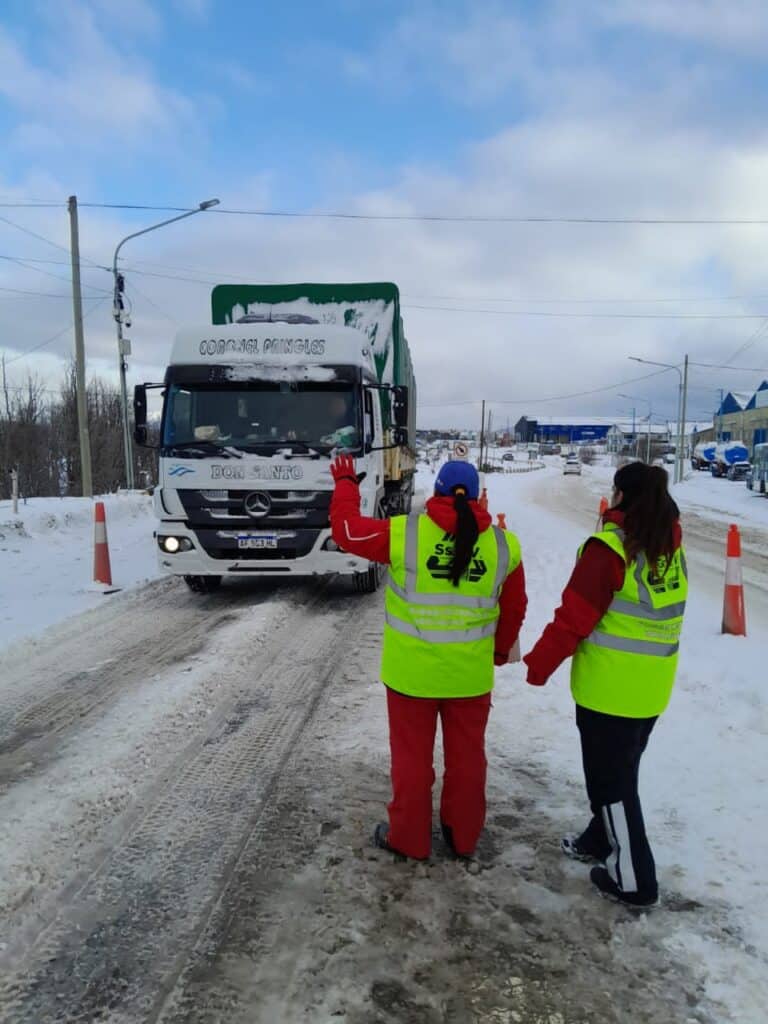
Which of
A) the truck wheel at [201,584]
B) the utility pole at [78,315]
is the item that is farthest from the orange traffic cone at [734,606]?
the utility pole at [78,315]

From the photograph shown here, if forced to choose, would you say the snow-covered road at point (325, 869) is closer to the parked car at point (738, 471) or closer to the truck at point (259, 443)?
the truck at point (259, 443)

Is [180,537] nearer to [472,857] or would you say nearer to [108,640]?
[108,640]

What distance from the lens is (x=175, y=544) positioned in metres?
7.48

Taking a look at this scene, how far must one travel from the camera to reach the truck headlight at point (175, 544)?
24.5 feet

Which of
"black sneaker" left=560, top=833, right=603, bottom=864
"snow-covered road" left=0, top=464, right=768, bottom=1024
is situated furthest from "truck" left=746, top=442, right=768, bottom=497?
"black sneaker" left=560, top=833, right=603, bottom=864

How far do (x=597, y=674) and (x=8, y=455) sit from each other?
4726 cm

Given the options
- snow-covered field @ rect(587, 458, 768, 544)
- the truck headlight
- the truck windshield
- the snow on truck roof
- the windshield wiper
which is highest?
the snow on truck roof

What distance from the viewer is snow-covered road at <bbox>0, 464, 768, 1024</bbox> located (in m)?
2.19

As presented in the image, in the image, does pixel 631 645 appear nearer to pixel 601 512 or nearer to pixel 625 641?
pixel 625 641

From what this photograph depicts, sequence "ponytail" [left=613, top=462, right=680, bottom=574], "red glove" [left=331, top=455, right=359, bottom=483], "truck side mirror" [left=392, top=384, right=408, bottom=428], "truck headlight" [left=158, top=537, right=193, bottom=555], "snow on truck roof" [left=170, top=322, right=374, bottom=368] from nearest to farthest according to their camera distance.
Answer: "ponytail" [left=613, top=462, right=680, bottom=574], "red glove" [left=331, top=455, right=359, bottom=483], "truck headlight" [left=158, top=537, right=193, bottom=555], "snow on truck roof" [left=170, top=322, right=374, bottom=368], "truck side mirror" [left=392, top=384, right=408, bottom=428]

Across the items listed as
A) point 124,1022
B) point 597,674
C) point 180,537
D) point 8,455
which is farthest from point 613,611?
point 8,455

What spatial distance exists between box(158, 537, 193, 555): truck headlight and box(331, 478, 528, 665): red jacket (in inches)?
188

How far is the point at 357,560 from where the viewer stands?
25.1 feet

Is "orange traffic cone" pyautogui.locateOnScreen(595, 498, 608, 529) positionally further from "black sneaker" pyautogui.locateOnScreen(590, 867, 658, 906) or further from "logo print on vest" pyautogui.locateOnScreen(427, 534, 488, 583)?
"black sneaker" pyautogui.locateOnScreen(590, 867, 658, 906)
